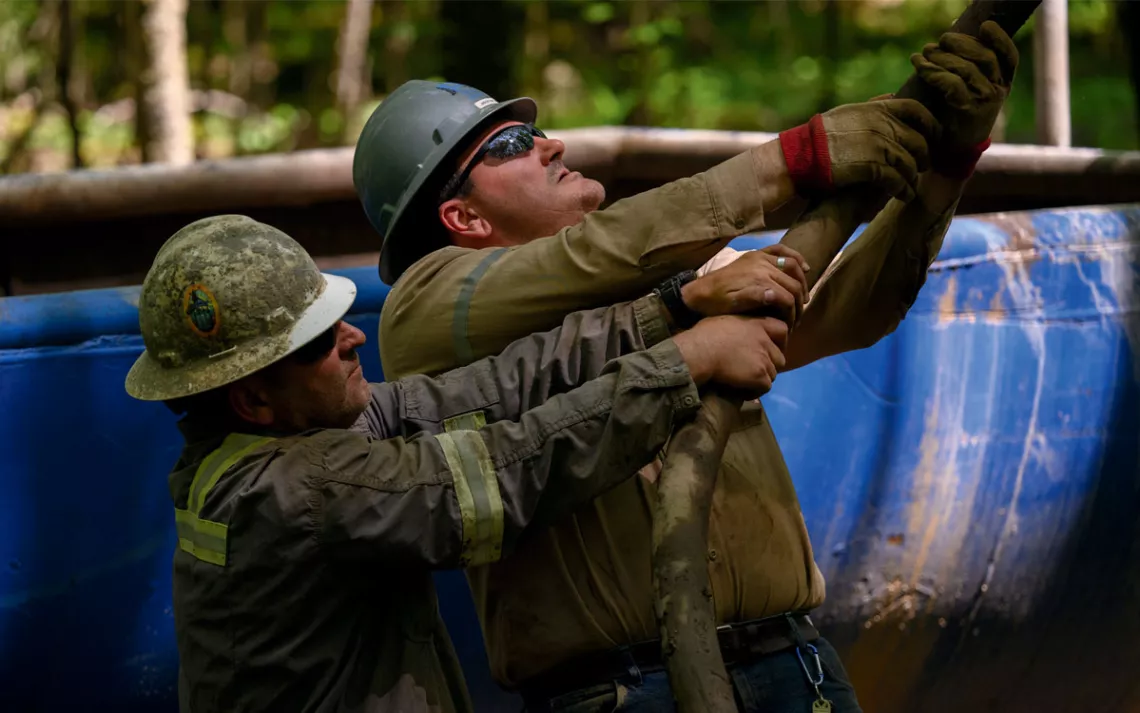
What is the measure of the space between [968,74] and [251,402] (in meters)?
1.25

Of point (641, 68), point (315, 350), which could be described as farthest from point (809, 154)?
point (641, 68)

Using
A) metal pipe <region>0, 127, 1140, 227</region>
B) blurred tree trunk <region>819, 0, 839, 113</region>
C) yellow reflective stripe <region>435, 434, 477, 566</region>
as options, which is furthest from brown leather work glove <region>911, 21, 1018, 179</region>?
blurred tree trunk <region>819, 0, 839, 113</region>

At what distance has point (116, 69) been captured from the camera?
1480 cm

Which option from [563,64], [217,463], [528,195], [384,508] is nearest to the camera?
[384,508]

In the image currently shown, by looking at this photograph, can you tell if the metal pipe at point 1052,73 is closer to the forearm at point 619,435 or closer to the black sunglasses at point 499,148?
the black sunglasses at point 499,148

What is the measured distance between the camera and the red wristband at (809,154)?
6.93 feet

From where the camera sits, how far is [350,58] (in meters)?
12.5

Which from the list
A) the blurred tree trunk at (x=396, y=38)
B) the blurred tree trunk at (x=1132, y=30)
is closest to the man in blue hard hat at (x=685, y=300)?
the blurred tree trunk at (x=1132, y=30)

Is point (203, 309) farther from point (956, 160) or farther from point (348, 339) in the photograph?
point (956, 160)

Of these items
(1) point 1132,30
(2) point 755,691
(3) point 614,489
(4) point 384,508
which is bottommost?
(2) point 755,691

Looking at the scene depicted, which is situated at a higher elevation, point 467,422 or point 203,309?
point 203,309

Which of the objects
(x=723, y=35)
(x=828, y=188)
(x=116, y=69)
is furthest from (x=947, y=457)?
(x=116, y=69)

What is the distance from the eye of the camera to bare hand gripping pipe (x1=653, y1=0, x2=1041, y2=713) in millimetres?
1861

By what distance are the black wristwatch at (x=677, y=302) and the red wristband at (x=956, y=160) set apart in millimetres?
537
